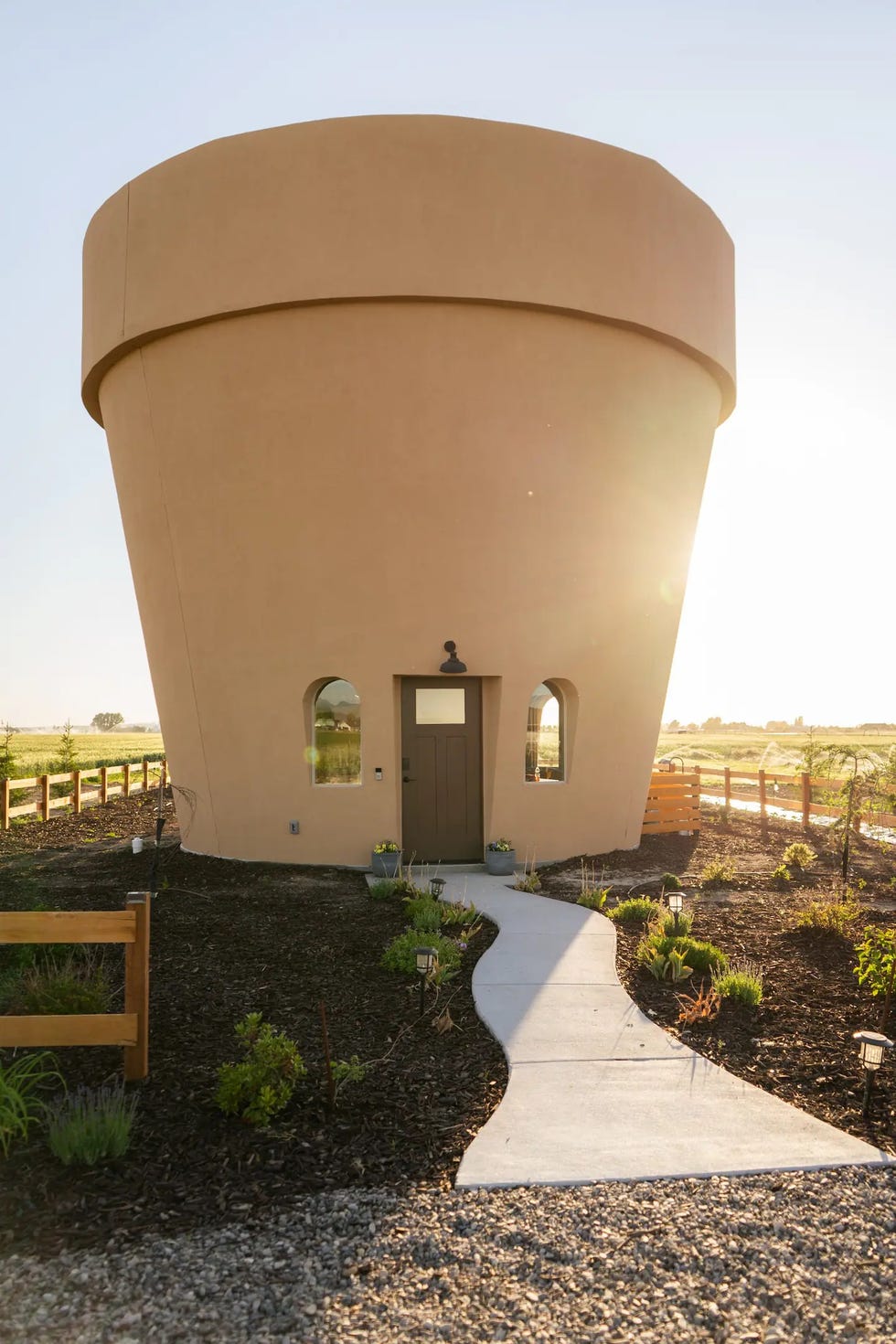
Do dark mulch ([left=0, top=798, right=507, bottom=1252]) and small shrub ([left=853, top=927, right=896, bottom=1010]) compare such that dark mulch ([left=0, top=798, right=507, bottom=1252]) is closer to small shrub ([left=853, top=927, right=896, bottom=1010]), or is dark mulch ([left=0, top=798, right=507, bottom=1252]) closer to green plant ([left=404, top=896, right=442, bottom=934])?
green plant ([left=404, top=896, right=442, bottom=934])

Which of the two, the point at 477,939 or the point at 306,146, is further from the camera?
the point at 306,146

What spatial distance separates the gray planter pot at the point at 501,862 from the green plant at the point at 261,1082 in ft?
22.1

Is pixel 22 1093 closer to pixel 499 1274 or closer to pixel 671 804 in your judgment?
pixel 499 1274

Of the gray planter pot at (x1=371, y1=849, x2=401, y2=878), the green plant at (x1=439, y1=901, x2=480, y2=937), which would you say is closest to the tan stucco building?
the gray planter pot at (x1=371, y1=849, x2=401, y2=878)

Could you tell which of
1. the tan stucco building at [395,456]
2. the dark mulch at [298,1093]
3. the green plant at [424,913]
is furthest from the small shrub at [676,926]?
the tan stucco building at [395,456]

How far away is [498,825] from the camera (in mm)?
11336

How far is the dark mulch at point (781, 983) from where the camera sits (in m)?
4.70

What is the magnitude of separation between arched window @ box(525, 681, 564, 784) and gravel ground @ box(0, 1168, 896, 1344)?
8084 mm

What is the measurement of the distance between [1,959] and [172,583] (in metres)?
5.97

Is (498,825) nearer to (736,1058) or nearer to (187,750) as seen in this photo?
(187,750)

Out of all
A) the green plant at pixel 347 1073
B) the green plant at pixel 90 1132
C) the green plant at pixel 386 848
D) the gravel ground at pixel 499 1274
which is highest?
the green plant at pixel 386 848

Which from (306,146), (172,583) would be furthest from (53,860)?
(306,146)

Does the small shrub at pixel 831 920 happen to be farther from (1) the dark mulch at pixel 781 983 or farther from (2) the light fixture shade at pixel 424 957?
(2) the light fixture shade at pixel 424 957

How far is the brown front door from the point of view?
11.3 meters
